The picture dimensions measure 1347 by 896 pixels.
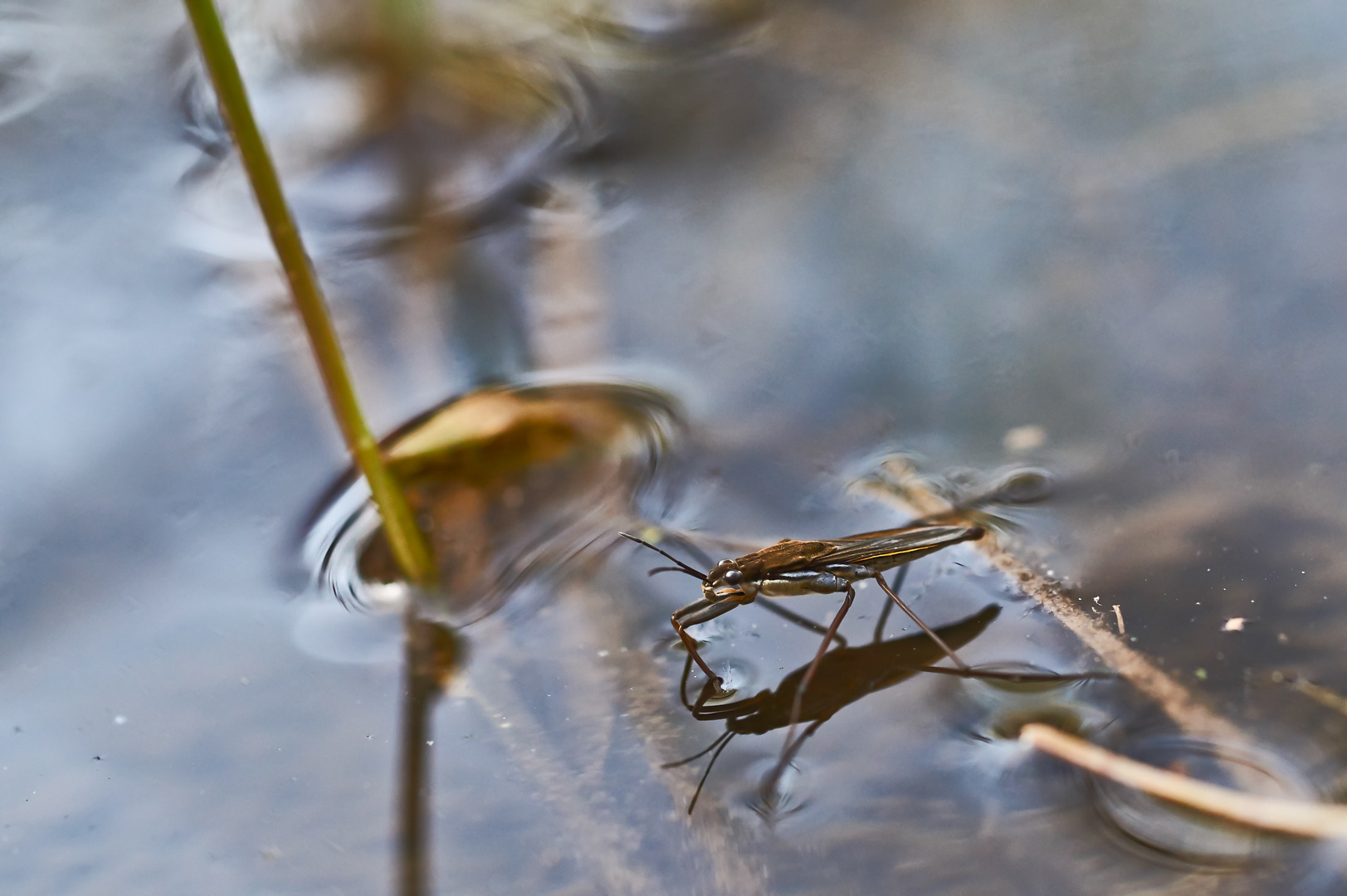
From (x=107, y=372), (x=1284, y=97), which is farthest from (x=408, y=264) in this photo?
(x=1284, y=97)

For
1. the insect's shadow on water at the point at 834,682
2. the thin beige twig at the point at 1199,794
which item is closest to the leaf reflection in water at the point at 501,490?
the insect's shadow on water at the point at 834,682

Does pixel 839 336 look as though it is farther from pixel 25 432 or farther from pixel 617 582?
pixel 25 432

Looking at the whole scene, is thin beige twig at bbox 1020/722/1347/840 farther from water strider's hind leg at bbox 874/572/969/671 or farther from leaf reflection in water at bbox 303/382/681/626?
leaf reflection in water at bbox 303/382/681/626

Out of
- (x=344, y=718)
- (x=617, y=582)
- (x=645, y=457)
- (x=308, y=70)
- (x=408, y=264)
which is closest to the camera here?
(x=344, y=718)

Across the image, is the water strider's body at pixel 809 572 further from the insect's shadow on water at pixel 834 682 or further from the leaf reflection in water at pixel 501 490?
the leaf reflection in water at pixel 501 490

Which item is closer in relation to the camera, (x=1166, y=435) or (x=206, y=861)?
(x=206, y=861)
